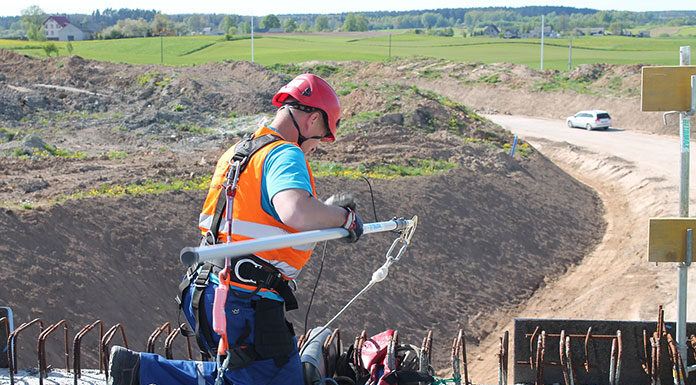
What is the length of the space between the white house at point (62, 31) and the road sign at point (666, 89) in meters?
115

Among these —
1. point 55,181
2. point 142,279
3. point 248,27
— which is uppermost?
point 248,27

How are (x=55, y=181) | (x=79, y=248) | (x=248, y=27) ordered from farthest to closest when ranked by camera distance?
(x=248, y=27), (x=55, y=181), (x=79, y=248)

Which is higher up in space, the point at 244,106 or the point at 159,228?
the point at 244,106

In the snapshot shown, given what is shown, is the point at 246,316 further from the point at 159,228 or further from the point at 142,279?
the point at 159,228

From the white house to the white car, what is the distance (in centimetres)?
9212

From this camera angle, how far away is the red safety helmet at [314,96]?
3895mm

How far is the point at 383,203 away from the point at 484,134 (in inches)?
414

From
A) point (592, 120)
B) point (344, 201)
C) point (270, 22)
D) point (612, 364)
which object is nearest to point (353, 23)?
point (270, 22)

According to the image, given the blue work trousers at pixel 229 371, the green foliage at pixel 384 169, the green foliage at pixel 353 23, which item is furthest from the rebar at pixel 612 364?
the green foliage at pixel 353 23

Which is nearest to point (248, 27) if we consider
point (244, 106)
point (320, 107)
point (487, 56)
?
point (487, 56)

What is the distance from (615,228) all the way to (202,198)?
12507 mm

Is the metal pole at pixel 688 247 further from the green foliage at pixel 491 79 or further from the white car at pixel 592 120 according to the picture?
the green foliage at pixel 491 79

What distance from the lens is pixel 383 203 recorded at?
17.5m

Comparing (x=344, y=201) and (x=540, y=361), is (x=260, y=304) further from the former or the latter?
(x=540, y=361)
